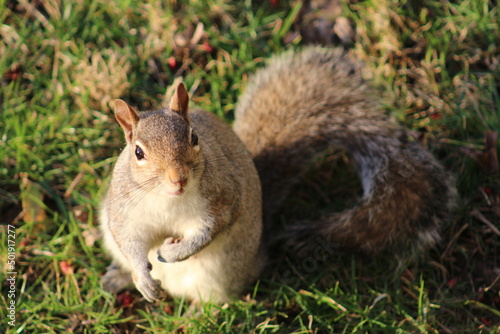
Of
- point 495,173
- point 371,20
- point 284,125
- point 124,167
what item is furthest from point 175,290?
point 371,20

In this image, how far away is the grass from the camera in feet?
7.55

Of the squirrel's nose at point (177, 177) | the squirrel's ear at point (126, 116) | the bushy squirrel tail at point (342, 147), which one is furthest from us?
the bushy squirrel tail at point (342, 147)

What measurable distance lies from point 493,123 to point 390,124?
1.89 feet

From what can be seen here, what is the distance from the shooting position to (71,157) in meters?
2.65

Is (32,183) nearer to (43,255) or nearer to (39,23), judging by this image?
(43,255)

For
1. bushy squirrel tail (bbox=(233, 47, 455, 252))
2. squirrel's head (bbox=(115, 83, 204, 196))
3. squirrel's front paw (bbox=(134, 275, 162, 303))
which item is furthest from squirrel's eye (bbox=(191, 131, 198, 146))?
bushy squirrel tail (bbox=(233, 47, 455, 252))

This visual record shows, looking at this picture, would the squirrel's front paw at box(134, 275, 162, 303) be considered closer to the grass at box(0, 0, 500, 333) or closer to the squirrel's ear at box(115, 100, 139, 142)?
the grass at box(0, 0, 500, 333)

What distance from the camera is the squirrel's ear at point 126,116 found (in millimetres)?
1747

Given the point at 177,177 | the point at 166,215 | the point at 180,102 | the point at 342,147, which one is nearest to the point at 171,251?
the point at 166,215

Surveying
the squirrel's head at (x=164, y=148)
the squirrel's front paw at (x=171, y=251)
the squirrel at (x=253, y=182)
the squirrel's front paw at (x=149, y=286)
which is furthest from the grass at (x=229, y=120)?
the squirrel's head at (x=164, y=148)

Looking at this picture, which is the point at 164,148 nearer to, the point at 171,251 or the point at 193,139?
the point at 193,139

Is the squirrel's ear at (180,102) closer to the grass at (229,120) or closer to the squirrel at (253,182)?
the squirrel at (253,182)

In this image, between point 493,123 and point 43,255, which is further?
point 493,123

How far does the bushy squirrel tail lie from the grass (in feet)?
0.57
